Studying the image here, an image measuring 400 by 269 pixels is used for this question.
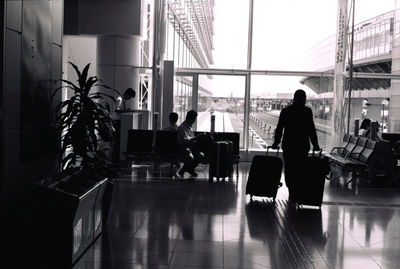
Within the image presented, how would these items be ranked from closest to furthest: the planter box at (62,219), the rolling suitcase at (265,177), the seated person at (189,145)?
the planter box at (62,219), the rolling suitcase at (265,177), the seated person at (189,145)

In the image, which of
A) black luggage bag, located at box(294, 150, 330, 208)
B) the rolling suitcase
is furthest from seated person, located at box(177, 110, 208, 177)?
black luggage bag, located at box(294, 150, 330, 208)

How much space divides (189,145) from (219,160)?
2.25 ft

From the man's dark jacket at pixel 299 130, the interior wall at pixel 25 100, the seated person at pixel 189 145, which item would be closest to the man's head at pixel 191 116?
the seated person at pixel 189 145

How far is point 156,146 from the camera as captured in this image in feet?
35.4

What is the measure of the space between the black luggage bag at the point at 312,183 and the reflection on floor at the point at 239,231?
15cm

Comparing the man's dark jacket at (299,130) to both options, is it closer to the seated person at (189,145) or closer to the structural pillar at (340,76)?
the seated person at (189,145)

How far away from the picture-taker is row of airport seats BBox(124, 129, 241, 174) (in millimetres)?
10617

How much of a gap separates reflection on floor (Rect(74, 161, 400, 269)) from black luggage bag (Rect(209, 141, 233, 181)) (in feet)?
2.41

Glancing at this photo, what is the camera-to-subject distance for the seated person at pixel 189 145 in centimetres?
1023

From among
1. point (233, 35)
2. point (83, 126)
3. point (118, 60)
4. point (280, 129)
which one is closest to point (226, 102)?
point (233, 35)

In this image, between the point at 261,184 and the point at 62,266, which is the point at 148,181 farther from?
the point at 62,266

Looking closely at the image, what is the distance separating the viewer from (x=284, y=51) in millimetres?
15484

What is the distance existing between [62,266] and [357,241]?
312cm

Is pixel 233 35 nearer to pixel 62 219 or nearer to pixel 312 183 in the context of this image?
pixel 312 183
